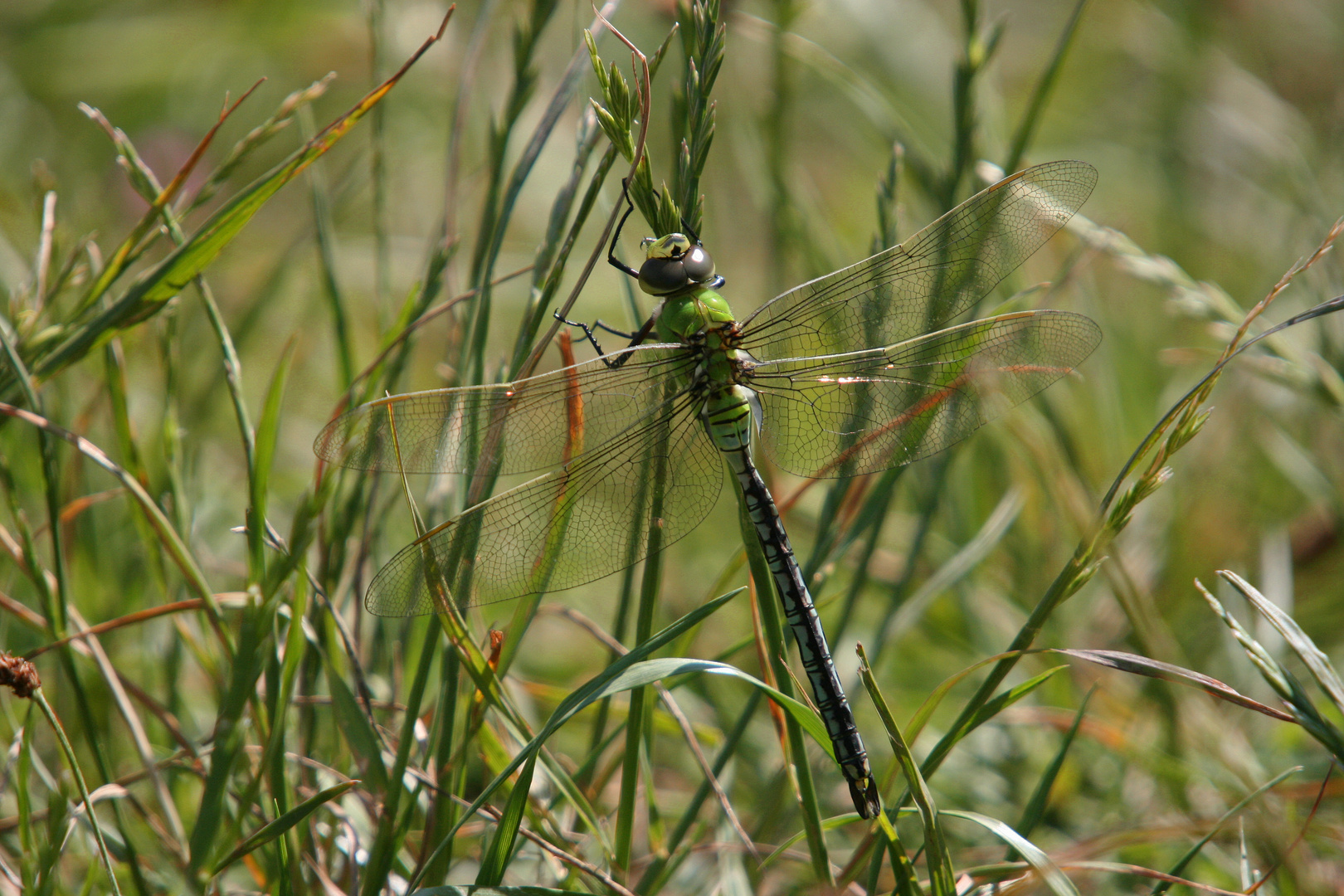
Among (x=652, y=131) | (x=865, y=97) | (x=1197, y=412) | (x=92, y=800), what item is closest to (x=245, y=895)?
(x=92, y=800)

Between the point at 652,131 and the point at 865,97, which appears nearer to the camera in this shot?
the point at 865,97

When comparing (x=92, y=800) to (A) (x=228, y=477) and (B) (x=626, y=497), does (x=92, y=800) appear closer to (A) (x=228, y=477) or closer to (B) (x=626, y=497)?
(B) (x=626, y=497)

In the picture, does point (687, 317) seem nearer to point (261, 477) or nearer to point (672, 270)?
point (672, 270)

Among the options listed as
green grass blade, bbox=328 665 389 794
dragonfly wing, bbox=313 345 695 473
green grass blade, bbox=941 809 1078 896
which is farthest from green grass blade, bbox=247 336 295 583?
green grass blade, bbox=941 809 1078 896

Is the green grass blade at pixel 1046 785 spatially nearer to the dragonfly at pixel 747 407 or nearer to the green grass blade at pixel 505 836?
the dragonfly at pixel 747 407

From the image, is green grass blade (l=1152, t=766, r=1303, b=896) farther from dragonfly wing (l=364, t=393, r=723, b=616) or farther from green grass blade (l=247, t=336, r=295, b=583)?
green grass blade (l=247, t=336, r=295, b=583)

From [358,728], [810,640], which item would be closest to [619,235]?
[810,640]

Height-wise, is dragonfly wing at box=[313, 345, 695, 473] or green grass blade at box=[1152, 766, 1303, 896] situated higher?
dragonfly wing at box=[313, 345, 695, 473]
